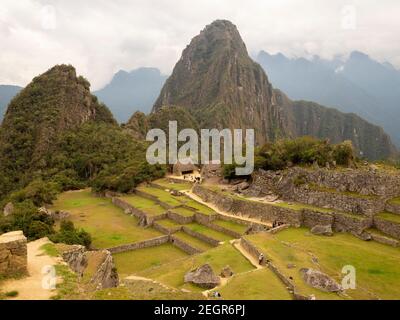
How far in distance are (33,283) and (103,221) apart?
21.6m

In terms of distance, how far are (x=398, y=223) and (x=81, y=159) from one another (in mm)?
46070

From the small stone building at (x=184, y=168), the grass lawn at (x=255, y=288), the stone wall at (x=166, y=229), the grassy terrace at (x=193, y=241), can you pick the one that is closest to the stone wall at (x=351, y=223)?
the grassy terrace at (x=193, y=241)

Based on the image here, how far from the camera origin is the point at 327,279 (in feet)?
44.7

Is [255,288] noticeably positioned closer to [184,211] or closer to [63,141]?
[184,211]

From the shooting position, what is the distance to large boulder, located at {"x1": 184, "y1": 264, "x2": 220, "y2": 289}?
48.7ft

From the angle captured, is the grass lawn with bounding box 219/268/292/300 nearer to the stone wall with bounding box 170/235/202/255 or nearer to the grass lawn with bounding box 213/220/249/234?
the stone wall with bounding box 170/235/202/255

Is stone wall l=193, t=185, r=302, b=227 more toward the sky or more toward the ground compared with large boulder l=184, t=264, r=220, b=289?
more toward the sky

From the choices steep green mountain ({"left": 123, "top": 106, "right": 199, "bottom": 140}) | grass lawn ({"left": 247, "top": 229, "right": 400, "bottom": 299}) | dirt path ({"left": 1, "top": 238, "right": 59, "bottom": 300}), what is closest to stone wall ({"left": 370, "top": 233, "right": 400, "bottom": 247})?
grass lawn ({"left": 247, "top": 229, "right": 400, "bottom": 299})

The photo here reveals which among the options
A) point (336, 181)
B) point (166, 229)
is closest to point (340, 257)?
point (336, 181)

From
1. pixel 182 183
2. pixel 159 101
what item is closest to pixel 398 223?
Answer: pixel 182 183

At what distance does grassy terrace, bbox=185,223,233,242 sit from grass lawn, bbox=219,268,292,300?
340 inches

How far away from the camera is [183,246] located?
24797 millimetres

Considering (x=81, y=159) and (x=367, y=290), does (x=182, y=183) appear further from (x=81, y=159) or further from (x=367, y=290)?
(x=367, y=290)

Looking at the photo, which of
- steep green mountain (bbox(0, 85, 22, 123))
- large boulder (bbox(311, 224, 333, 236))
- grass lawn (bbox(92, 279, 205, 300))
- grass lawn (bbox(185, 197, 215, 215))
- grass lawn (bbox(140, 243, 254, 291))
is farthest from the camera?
steep green mountain (bbox(0, 85, 22, 123))
